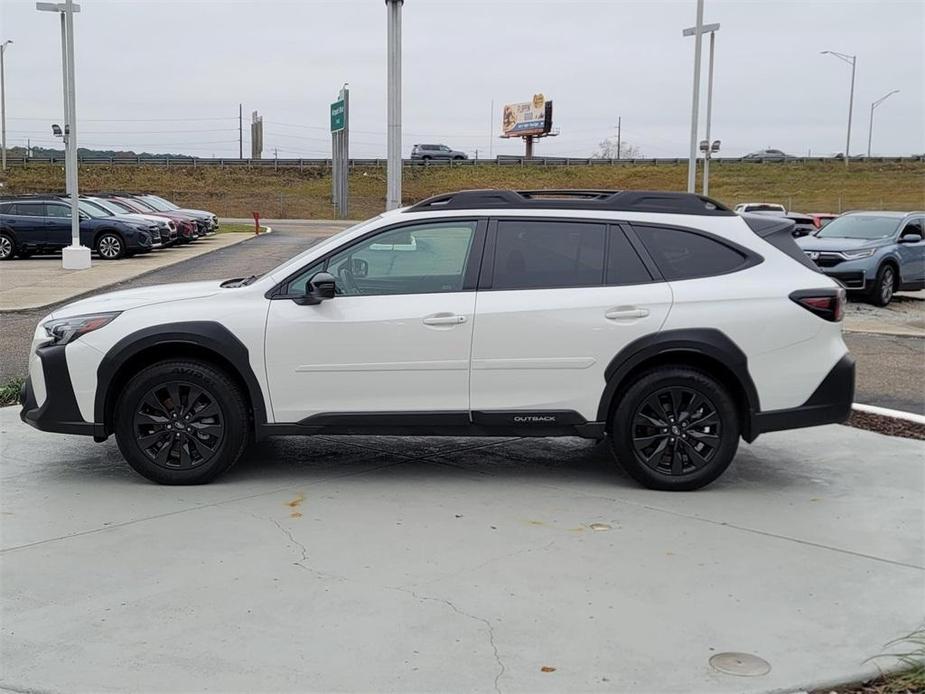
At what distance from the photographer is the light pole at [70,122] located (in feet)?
71.8

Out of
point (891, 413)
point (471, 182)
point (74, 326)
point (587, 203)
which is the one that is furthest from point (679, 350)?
point (471, 182)

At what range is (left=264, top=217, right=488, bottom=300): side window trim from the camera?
6.09 metres

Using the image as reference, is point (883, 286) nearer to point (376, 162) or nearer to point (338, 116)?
point (338, 116)

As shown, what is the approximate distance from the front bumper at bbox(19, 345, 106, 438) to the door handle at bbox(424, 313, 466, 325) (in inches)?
83.4

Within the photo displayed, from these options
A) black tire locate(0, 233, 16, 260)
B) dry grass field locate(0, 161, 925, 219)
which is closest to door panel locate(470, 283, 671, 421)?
black tire locate(0, 233, 16, 260)

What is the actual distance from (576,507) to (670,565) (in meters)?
0.99

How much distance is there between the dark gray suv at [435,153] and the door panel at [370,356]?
238 ft

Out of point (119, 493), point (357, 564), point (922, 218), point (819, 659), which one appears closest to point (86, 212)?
point (922, 218)

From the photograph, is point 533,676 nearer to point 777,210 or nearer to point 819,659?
point 819,659

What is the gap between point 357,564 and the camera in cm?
478

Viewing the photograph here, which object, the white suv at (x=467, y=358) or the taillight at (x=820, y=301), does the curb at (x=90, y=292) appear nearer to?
the white suv at (x=467, y=358)

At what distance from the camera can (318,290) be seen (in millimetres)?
5953

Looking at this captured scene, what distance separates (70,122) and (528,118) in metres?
62.2

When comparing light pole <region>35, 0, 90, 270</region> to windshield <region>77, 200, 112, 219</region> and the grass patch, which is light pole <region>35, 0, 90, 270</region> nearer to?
windshield <region>77, 200, 112, 219</region>
